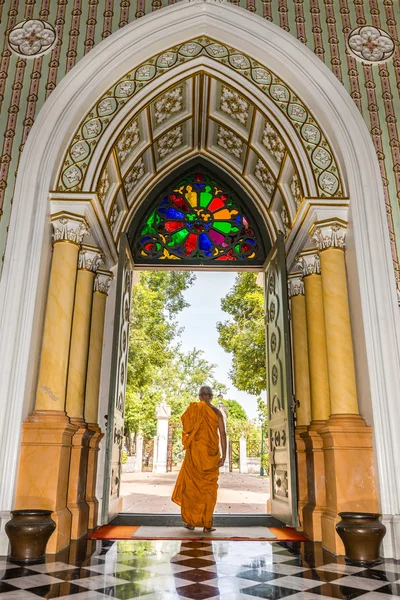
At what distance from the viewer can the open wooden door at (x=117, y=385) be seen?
5109mm

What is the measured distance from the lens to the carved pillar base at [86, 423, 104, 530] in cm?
537

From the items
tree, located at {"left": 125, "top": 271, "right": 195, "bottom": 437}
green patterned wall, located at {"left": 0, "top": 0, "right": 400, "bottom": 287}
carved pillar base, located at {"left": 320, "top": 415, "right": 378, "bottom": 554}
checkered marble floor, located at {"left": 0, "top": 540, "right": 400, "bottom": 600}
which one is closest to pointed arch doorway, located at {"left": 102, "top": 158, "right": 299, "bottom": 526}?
green patterned wall, located at {"left": 0, "top": 0, "right": 400, "bottom": 287}

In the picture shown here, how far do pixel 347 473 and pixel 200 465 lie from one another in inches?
71.6

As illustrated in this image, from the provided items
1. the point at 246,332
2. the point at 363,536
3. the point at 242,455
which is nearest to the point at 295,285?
the point at 363,536

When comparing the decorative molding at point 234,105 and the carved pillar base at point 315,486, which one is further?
the decorative molding at point 234,105

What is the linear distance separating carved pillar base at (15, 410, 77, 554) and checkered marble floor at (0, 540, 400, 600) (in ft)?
1.15

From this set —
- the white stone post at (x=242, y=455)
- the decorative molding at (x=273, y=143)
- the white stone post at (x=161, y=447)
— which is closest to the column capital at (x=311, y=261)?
the decorative molding at (x=273, y=143)

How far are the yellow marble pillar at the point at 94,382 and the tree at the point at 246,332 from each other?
7.89m

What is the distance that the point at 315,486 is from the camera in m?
4.96

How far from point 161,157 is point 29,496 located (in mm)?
5189

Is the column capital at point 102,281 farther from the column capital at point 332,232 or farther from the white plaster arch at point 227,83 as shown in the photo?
the column capital at point 332,232

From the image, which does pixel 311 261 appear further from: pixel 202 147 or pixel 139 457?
pixel 139 457

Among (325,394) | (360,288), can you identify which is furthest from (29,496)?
(360,288)

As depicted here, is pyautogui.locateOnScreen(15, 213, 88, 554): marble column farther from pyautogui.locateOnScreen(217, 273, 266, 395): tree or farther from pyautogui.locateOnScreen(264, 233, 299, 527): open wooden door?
pyautogui.locateOnScreen(217, 273, 266, 395): tree
